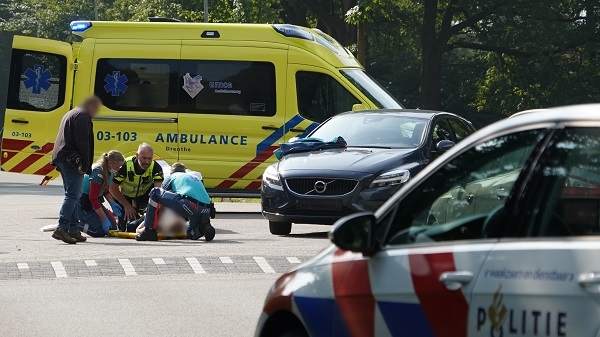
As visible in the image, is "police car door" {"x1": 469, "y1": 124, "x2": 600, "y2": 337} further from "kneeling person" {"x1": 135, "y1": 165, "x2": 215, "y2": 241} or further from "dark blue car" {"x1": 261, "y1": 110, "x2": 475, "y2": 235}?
"kneeling person" {"x1": 135, "y1": 165, "x2": 215, "y2": 241}

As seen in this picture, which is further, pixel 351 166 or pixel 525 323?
pixel 351 166

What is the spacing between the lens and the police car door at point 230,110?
1914 cm

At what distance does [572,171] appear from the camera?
427 cm

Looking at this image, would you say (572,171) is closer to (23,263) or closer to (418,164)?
(23,263)

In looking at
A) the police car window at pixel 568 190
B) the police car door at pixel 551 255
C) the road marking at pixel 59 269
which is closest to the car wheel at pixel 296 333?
the police car door at pixel 551 255

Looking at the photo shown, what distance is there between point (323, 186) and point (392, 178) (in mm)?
710

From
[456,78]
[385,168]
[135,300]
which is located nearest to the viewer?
[135,300]

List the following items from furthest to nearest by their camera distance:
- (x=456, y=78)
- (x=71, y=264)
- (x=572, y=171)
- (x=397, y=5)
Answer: (x=456, y=78), (x=397, y=5), (x=71, y=264), (x=572, y=171)

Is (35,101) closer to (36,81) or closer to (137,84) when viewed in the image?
(36,81)

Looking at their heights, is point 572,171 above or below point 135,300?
above

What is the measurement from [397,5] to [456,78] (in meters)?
10.2

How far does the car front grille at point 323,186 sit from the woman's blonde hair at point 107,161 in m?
2.00

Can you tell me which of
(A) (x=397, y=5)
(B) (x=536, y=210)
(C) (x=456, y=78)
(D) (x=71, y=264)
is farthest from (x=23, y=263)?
(C) (x=456, y=78)

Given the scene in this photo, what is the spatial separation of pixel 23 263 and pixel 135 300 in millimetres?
2638
